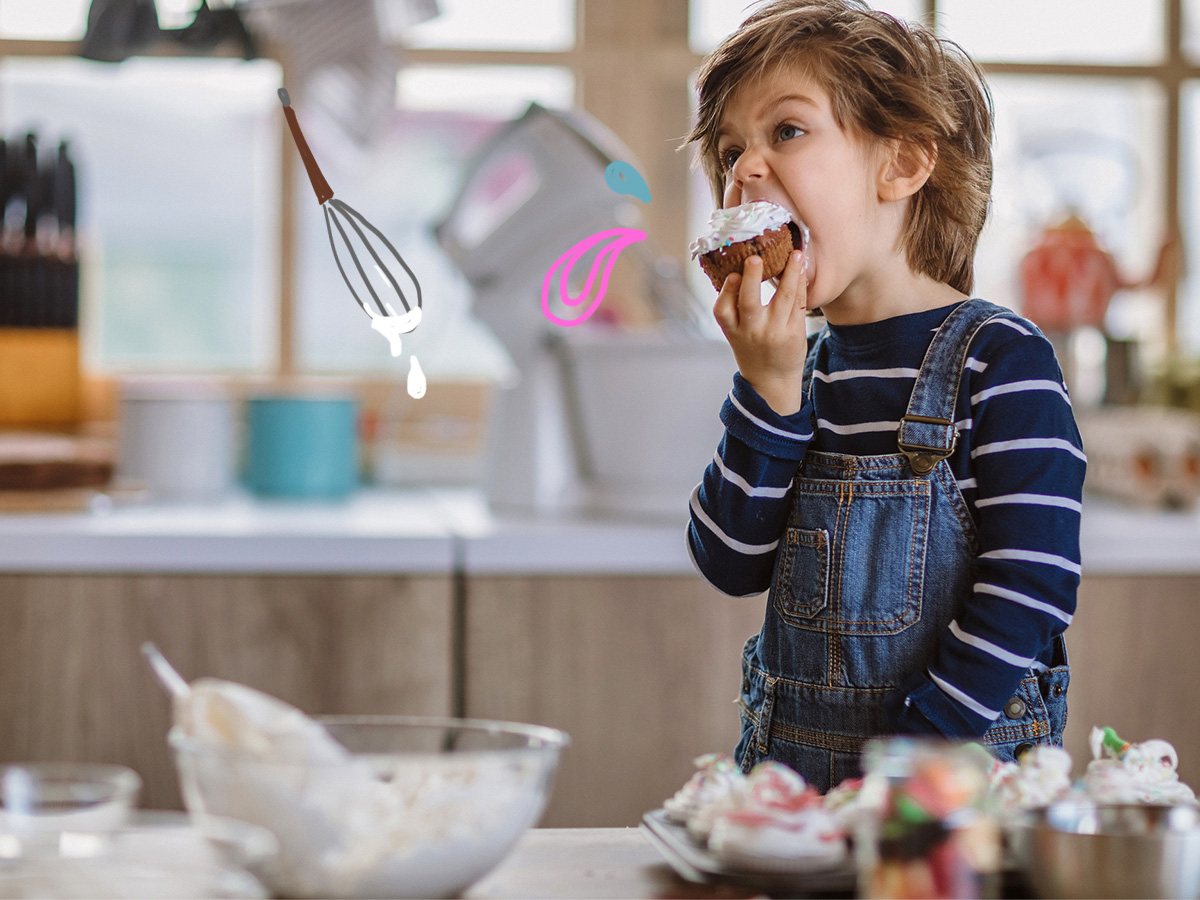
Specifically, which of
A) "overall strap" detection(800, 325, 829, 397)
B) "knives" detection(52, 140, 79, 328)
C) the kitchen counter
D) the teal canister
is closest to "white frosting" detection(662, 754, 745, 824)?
the kitchen counter

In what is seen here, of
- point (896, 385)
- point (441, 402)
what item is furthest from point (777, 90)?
point (441, 402)

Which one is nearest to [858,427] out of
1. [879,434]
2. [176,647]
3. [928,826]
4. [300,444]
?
[879,434]

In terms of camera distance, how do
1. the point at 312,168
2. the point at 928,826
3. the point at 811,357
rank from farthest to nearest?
the point at 811,357 < the point at 312,168 < the point at 928,826

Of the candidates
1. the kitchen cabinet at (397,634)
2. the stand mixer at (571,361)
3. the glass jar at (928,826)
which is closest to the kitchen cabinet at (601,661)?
the kitchen cabinet at (397,634)

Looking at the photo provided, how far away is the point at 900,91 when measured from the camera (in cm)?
87

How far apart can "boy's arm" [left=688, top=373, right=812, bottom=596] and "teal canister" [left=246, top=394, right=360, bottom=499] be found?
41.1 inches

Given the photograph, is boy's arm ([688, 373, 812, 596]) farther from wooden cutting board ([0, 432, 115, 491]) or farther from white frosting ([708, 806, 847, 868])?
wooden cutting board ([0, 432, 115, 491])

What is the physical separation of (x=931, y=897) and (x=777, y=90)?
0.54 m

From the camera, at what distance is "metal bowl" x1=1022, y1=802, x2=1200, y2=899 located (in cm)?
54

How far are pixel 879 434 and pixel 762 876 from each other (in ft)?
1.26

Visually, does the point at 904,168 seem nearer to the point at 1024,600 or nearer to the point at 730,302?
the point at 730,302

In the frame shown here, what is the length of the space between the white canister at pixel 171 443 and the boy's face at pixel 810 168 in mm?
1206

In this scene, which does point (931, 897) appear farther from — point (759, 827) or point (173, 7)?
point (173, 7)

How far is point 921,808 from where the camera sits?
491 millimetres
